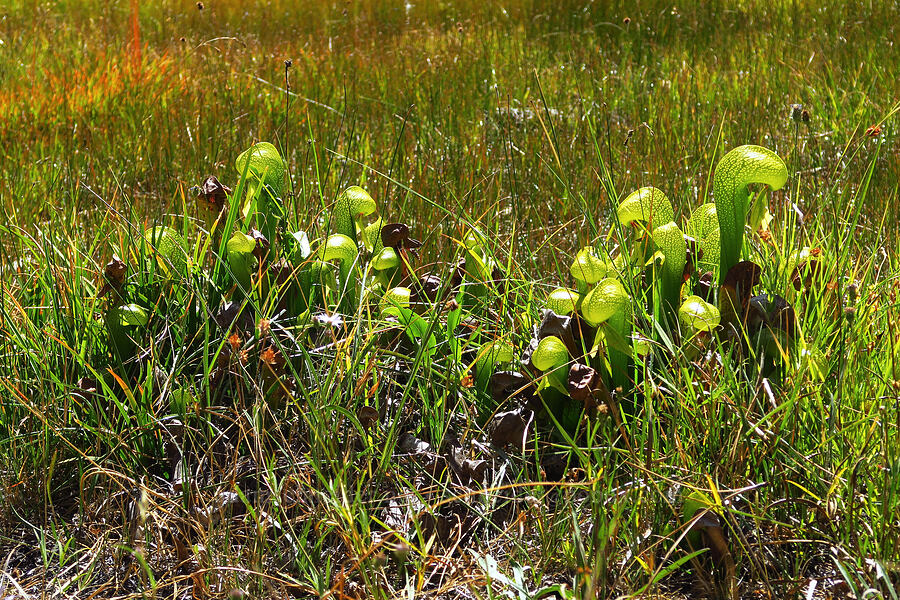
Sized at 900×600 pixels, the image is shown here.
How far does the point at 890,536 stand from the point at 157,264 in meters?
1.52

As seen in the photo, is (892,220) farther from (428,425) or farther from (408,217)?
(428,425)

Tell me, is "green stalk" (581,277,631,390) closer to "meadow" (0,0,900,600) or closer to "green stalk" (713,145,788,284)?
"meadow" (0,0,900,600)

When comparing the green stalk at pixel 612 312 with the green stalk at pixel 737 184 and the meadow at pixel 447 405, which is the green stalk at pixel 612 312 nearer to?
the meadow at pixel 447 405

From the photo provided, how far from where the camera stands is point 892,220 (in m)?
2.37

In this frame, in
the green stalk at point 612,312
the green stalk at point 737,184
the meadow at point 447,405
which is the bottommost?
the meadow at point 447,405

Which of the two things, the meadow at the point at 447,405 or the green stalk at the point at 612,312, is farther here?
the green stalk at the point at 612,312

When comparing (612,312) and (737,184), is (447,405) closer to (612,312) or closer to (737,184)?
(612,312)

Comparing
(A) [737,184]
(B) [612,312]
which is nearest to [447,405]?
(B) [612,312]

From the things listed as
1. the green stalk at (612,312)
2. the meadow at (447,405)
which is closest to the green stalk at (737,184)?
the meadow at (447,405)

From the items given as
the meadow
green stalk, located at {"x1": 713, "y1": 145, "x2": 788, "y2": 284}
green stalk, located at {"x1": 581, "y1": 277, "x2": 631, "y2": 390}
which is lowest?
the meadow

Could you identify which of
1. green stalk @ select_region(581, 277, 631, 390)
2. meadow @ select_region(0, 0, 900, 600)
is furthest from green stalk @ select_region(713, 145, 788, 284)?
green stalk @ select_region(581, 277, 631, 390)

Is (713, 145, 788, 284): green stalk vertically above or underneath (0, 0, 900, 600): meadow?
above

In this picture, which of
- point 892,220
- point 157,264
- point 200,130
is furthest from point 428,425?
point 200,130

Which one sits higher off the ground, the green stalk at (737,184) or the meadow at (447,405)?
the green stalk at (737,184)
